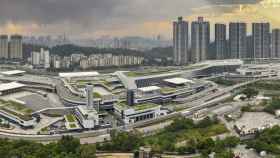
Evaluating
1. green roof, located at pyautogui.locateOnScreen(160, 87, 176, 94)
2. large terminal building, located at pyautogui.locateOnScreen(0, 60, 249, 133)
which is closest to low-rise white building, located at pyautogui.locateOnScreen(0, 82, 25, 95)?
large terminal building, located at pyautogui.locateOnScreen(0, 60, 249, 133)

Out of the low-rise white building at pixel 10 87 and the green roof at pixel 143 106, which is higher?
the low-rise white building at pixel 10 87

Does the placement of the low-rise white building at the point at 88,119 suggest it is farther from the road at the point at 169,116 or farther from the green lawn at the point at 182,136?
the green lawn at the point at 182,136

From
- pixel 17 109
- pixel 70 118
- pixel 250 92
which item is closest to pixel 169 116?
pixel 70 118

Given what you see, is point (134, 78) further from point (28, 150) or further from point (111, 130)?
point (28, 150)

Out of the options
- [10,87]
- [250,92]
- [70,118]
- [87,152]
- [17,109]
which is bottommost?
[87,152]

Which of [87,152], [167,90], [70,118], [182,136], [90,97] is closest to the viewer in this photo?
[87,152]

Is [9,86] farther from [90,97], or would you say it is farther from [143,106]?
[143,106]

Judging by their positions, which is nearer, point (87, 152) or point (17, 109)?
point (87, 152)

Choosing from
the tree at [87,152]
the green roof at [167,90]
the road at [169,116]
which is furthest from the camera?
the green roof at [167,90]

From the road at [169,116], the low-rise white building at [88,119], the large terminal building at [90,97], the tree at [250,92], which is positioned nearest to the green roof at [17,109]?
the large terminal building at [90,97]

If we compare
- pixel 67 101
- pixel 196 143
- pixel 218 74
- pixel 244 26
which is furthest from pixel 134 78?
pixel 244 26

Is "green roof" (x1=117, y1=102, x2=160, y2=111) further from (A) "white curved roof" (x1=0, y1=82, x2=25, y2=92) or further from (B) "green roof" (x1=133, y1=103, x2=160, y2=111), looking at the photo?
(A) "white curved roof" (x1=0, y1=82, x2=25, y2=92)
